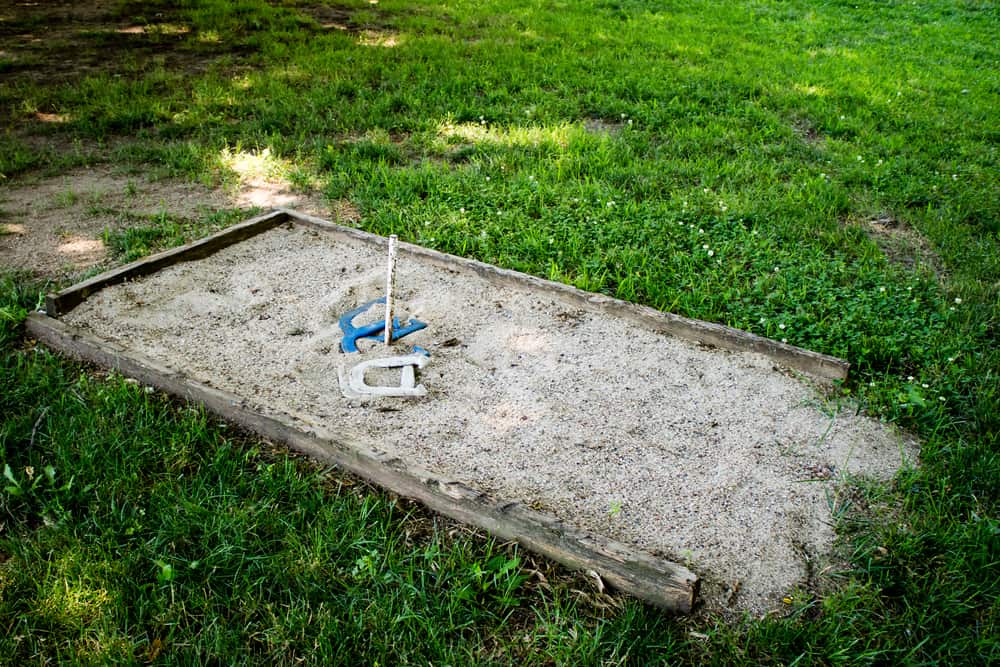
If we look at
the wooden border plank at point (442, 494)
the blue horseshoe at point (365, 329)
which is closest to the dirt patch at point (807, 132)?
the blue horseshoe at point (365, 329)

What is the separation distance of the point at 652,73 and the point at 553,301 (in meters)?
4.65

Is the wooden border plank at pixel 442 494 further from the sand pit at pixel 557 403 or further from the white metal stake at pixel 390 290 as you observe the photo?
the white metal stake at pixel 390 290

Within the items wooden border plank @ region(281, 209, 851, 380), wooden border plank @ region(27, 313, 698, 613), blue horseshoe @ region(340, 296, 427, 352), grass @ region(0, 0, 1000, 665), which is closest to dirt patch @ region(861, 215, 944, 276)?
grass @ region(0, 0, 1000, 665)

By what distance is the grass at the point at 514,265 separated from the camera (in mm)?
2010

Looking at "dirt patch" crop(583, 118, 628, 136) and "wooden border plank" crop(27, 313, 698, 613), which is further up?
"dirt patch" crop(583, 118, 628, 136)

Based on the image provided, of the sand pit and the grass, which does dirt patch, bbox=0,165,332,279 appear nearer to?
the grass

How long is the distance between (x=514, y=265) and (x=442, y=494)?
186cm

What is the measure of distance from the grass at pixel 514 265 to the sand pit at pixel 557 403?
0.61 ft

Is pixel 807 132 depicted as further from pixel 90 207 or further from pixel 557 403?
pixel 90 207

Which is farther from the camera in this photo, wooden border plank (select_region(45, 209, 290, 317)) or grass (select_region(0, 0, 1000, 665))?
wooden border plank (select_region(45, 209, 290, 317))

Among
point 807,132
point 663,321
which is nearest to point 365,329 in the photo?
point 663,321

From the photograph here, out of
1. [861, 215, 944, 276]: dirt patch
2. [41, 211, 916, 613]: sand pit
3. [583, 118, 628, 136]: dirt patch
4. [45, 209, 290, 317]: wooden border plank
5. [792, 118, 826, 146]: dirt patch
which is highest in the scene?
[792, 118, 826, 146]: dirt patch

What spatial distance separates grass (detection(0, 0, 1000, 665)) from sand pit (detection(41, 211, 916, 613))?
0.19 meters

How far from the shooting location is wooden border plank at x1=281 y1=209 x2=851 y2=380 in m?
3.08
